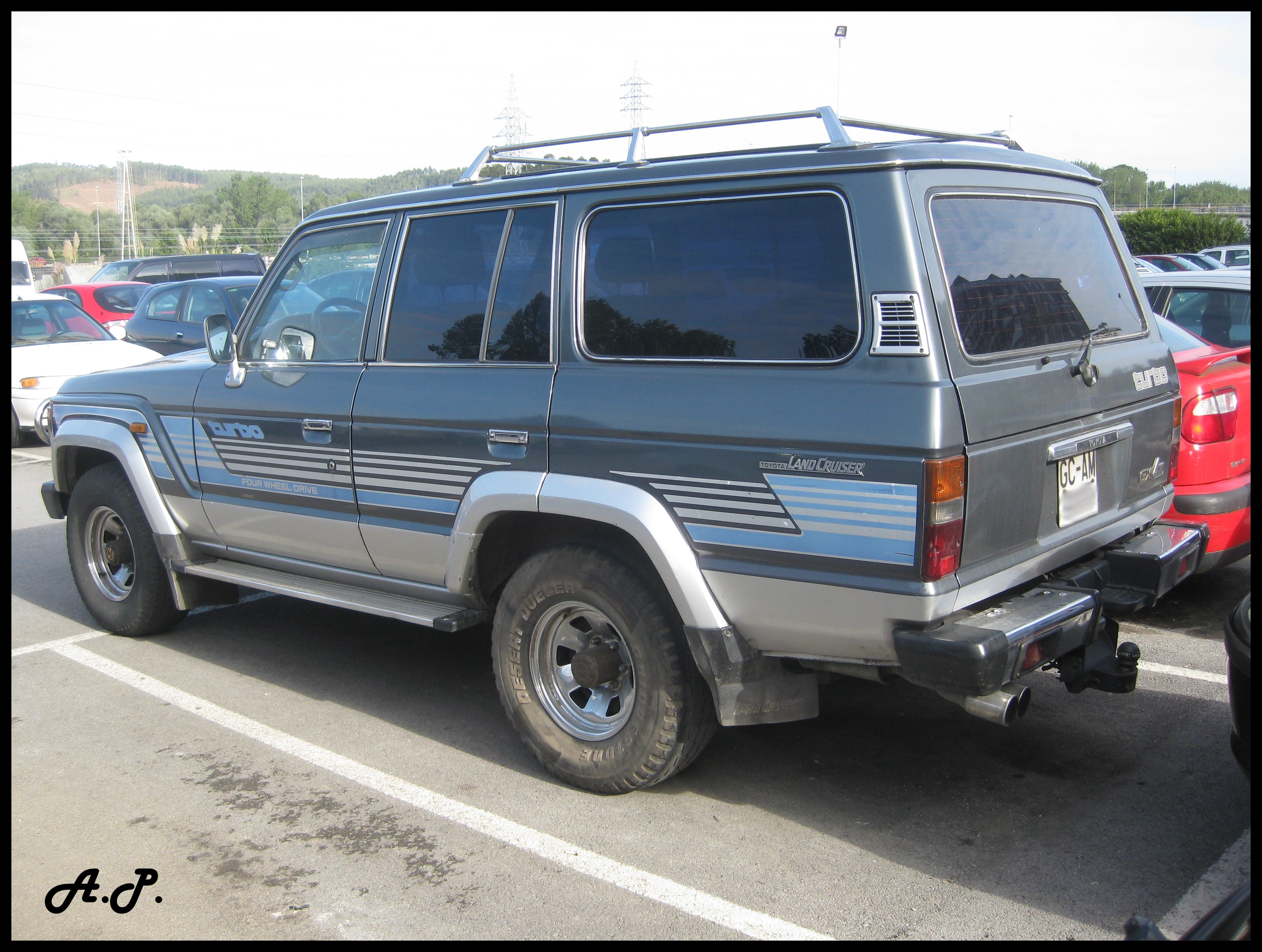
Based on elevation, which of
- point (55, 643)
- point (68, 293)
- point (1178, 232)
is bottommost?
point (55, 643)

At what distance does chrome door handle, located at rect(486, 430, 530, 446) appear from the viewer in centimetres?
376

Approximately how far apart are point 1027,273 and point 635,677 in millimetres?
1905

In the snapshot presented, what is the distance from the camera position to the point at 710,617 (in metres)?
3.32

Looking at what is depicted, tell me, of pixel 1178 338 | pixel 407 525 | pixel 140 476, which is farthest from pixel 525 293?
pixel 1178 338

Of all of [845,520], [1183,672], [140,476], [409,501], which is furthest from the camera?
[140,476]

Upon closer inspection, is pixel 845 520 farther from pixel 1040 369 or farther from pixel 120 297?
Result: pixel 120 297

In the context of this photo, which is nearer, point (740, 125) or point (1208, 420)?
point (740, 125)

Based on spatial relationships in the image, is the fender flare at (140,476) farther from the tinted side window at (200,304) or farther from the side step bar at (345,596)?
the tinted side window at (200,304)

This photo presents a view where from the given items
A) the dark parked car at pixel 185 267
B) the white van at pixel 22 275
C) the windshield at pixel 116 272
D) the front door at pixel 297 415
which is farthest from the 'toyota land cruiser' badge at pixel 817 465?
the windshield at pixel 116 272

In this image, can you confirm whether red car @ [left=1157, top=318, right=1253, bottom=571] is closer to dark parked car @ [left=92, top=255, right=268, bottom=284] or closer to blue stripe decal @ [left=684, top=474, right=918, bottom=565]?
blue stripe decal @ [left=684, top=474, right=918, bottom=565]

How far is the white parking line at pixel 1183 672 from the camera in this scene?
4.61 meters

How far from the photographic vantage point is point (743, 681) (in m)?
3.37

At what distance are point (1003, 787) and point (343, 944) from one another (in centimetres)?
230

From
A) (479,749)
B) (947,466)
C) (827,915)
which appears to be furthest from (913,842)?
(479,749)
